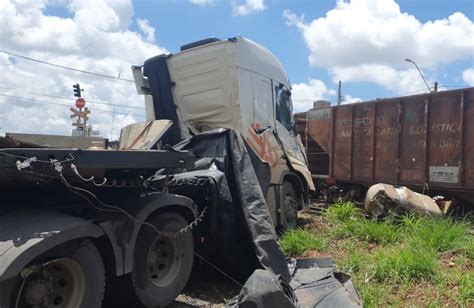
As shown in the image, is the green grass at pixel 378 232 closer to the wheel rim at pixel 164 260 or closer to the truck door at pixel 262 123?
the truck door at pixel 262 123

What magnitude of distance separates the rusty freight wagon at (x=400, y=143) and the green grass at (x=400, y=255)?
3.03 metres

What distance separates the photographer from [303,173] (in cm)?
862

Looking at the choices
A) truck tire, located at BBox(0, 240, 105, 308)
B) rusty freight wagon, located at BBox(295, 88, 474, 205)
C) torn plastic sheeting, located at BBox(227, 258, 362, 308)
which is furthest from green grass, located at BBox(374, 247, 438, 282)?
rusty freight wagon, located at BBox(295, 88, 474, 205)

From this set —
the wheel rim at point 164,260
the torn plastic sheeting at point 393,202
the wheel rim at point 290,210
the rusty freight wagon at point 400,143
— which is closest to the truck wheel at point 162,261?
the wheel rim at point 164,260

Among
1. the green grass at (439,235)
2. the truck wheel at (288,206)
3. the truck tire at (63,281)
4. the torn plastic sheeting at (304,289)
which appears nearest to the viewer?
the truck tire at (63,281)

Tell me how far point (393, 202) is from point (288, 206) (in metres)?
1.92

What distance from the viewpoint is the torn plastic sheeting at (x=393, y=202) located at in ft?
26.5

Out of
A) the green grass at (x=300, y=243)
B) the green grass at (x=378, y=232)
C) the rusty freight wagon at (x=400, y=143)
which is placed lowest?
the green grass at (x=300, y=243)

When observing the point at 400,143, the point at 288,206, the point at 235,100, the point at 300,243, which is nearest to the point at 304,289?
the point at 300,243

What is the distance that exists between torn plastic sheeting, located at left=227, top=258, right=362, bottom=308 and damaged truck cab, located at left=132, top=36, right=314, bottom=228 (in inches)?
86.7

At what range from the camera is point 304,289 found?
4641 millimetres

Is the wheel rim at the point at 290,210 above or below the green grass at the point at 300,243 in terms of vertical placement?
above

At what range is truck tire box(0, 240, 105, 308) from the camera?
310cm

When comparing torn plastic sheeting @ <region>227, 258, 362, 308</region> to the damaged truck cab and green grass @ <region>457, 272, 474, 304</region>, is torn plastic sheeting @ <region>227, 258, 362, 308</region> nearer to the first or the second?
green grass @ <region>457, 272, 474, 304</region>
